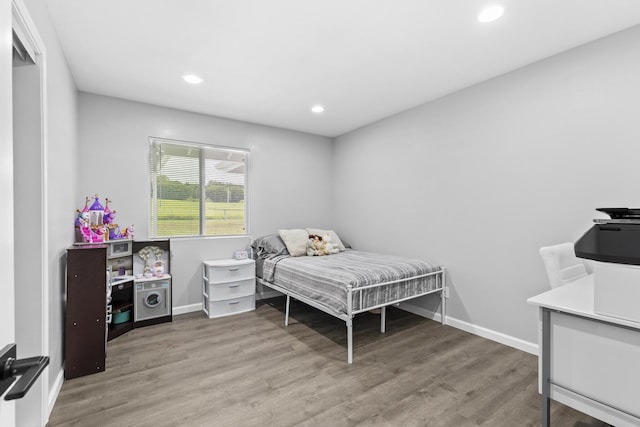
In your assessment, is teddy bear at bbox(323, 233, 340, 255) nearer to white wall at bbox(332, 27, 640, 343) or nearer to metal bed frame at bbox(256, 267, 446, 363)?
white wall at bbox(332, 27, 640, 343)

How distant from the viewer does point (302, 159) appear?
479cm

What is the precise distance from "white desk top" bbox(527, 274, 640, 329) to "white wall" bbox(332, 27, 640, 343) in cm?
98

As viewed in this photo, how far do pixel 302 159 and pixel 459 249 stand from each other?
8.87 feet

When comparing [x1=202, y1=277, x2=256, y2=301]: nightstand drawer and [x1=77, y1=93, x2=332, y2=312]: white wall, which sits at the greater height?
[x1=77, y1=93, x2=332, y2=312]: white wall

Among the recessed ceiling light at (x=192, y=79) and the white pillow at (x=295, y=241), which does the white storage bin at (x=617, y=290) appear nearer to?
the white pillow at (x=295, y=241)

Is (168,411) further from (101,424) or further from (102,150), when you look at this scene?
(102,150)

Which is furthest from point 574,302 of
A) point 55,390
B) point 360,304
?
point 55,390

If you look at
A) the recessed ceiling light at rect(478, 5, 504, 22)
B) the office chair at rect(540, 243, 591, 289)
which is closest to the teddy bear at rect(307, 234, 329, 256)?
the office chair at rect(540, 243, 591, 289)

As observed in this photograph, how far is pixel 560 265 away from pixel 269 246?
10.1ft

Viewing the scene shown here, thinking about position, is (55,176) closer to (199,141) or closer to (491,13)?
(199,141)

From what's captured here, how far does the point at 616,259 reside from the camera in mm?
1081

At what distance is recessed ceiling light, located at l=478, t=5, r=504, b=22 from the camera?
6.46ft

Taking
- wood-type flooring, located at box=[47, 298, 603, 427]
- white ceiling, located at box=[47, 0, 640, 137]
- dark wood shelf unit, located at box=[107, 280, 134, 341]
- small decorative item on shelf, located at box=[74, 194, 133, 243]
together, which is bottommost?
wood-type flooring, located at box=[47, 298, 603, 427]

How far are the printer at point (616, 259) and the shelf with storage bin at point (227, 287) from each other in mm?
3328
